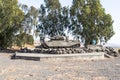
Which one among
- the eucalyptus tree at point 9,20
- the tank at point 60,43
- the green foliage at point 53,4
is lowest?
the tank at point 60,43

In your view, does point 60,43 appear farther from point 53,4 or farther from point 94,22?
point 53,4

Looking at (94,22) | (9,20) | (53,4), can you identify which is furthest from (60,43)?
(53,4)

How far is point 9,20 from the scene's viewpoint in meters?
37.2

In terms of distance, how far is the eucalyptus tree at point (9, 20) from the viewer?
122 ft

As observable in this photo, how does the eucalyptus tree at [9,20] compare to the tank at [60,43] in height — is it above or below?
above

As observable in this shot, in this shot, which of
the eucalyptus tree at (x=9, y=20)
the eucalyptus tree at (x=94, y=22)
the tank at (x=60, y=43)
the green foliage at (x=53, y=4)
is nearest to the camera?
the tank at (x=60, y=43)

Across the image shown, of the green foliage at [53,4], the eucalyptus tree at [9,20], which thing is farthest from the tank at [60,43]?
the green foliage at [53,4]

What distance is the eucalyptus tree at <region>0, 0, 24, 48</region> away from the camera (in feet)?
122

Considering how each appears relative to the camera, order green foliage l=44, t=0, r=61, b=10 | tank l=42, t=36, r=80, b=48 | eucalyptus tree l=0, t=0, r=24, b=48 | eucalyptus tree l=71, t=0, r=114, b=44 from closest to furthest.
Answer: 1. tank l=42, t=36, r=80, b=48
2. eucalyptus tree l=0, t=0, r=24, b=48
3. eucalyptus tree l=71, t=0, r=114, b=44
4. green foliage l=44, t=0, r=61, b=10

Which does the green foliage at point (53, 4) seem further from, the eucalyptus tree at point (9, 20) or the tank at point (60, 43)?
the tank at point (60, 43)

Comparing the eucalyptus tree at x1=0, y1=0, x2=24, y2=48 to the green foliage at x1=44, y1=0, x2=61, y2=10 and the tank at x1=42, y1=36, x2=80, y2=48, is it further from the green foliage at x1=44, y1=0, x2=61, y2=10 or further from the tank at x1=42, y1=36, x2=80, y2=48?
the tank at x1=42, y1=36, x2=80, y2=48

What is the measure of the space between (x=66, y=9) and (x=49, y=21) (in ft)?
11.1

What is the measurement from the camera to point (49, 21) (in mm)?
43812

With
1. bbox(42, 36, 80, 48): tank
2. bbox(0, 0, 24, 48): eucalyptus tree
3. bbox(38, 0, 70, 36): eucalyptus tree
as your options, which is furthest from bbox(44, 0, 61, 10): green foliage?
bbox(42, 36, 80, 48): tank
